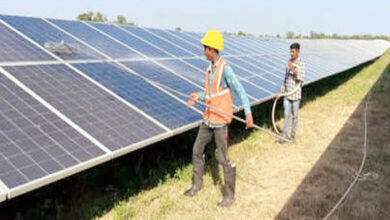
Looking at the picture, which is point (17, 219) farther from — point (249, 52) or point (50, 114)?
point (249, 52)

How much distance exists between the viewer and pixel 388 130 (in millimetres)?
10430

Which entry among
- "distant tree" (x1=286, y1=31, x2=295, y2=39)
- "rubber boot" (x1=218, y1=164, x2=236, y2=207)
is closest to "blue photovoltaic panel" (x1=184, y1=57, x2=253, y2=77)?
"rubber boot" (x1=218, y1=164, x2=236, y2=207)

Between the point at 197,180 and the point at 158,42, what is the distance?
17.2 ft

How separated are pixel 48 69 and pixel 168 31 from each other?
7.05 m

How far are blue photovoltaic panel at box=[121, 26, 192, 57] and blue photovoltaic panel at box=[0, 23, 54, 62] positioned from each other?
3.89 metres

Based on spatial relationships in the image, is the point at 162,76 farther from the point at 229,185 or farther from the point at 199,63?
the point at 229,185

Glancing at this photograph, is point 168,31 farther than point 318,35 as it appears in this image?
No

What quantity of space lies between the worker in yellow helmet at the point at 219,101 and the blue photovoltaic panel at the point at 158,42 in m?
4.27

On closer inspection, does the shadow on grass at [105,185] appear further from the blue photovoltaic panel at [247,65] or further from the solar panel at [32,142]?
the blue photovoltaic panel at [247,65]

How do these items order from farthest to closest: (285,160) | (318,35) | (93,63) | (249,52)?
1. (318,35)
2. (249,52)
3. (285,160)
4. (93,63)

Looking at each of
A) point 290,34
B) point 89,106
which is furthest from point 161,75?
point 290,34

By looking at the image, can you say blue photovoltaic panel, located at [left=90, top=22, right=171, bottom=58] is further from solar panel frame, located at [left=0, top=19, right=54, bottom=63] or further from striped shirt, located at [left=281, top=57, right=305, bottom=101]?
striped shirt, located at [left=281, top=57, right=305, bottom=101]

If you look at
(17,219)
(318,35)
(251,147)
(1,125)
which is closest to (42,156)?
(1,125)

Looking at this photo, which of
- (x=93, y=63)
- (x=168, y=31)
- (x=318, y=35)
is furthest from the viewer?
(x=318, y=35)
